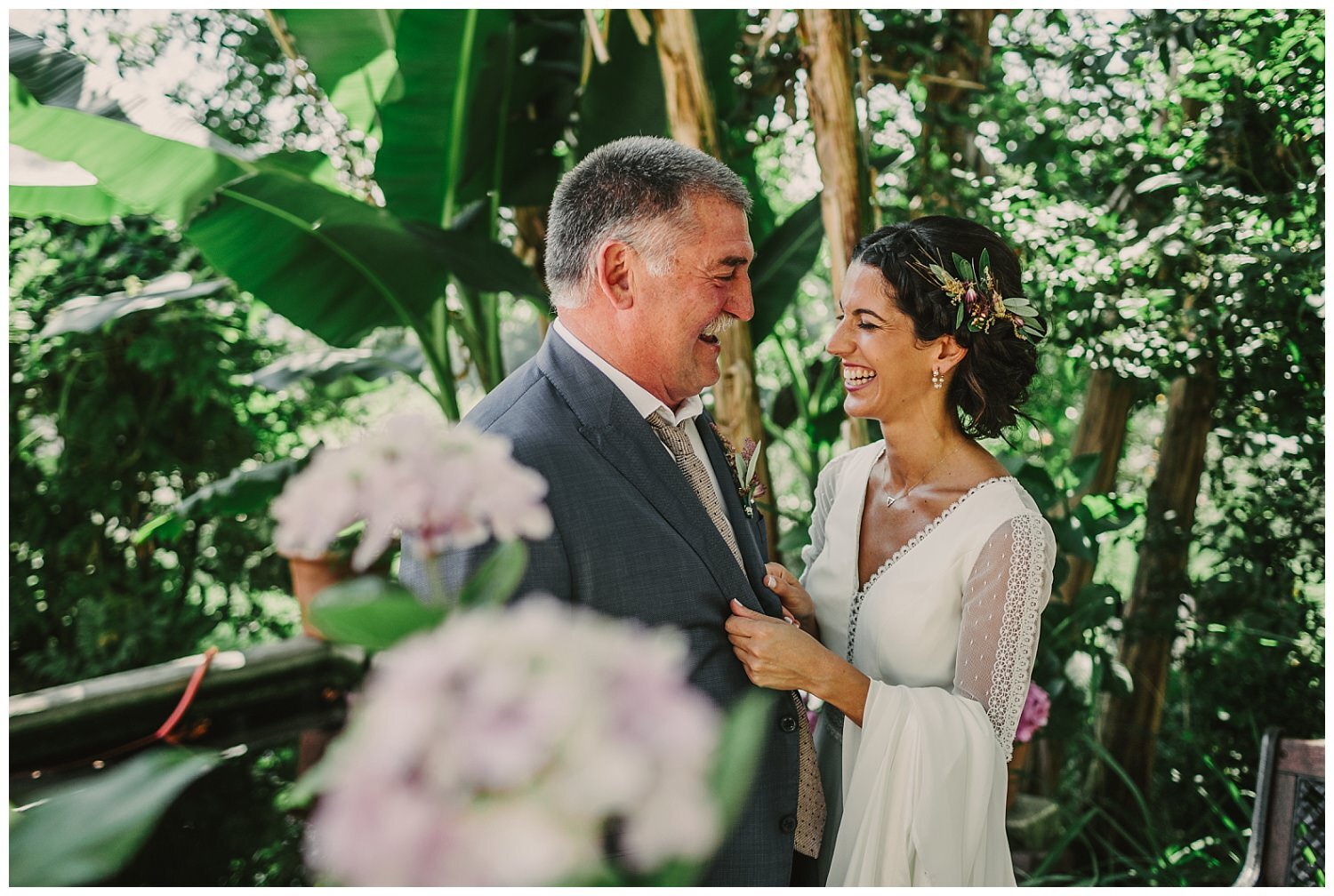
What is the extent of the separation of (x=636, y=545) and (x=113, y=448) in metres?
3.46

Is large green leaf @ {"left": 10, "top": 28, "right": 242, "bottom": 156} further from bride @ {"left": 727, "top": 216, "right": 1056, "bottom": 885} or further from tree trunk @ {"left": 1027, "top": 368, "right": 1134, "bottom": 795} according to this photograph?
tree trunk @ {"left": 1027, "top": 368, "right": 1134, "bottom": 795}

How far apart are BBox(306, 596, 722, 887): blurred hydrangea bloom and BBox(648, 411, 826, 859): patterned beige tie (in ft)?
3.78

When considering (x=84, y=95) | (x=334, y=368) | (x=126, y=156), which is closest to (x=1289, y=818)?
(x=334, y=368)

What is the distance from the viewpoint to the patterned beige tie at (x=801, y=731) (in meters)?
1.50

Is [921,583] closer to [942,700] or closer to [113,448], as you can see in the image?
[942,700]

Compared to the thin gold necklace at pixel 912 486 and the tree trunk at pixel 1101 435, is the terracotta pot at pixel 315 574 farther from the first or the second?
the tree trunk at pixel 1101 435

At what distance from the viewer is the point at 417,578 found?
1.07 m

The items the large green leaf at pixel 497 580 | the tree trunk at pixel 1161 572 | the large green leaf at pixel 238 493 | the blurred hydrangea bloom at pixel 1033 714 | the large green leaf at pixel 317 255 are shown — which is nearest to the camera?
the large green leaf at pixel 497 580

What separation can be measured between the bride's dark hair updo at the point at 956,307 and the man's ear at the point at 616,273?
1.72 feet

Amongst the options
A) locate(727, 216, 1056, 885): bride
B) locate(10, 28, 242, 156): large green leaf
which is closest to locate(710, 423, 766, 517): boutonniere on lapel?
locate(727, 216, 1056, 885): bride

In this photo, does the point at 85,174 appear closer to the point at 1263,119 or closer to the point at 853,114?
the point at 853,114

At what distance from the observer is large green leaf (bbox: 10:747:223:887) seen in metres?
0.38

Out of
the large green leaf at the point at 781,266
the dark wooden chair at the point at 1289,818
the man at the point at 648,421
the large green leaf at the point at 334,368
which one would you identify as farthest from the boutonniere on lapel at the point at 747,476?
the large green leaf at the point at 334,368

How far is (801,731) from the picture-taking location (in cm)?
147
